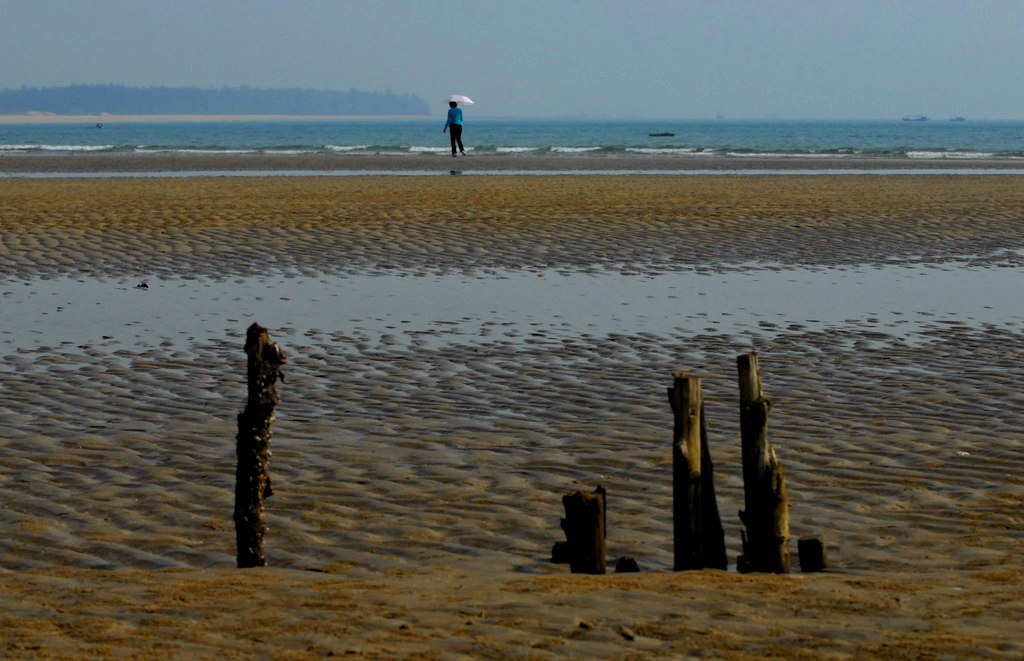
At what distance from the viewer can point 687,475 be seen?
605 cm

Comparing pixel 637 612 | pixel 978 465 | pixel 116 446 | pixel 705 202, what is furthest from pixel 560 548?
pixel 705 202

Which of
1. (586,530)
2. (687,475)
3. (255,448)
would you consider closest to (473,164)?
(255,448)

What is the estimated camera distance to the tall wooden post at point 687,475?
19.6 ft

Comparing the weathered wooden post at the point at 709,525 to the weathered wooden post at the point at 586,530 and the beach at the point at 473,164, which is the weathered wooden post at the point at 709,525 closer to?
the weathered wooden post at the point at 586,530

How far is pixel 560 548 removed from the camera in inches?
242

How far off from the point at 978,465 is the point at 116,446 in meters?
5.06

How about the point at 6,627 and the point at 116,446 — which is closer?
the point at 6,627

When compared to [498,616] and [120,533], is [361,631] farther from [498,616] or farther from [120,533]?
[120,533]

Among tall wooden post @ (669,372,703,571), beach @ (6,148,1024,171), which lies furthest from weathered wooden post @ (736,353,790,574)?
beach @ (6,148,1024,171)

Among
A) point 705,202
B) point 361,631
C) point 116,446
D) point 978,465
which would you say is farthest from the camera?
point 705,202

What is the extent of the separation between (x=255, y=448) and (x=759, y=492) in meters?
2.20

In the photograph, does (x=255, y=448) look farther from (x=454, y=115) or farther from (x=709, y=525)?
(x=454, y=115)

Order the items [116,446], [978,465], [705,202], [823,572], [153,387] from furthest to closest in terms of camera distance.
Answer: [705,202] < [153,387] < [116,446] < [978,465] < [823,572]

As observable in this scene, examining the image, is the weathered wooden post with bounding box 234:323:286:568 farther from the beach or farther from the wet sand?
the wet sand
